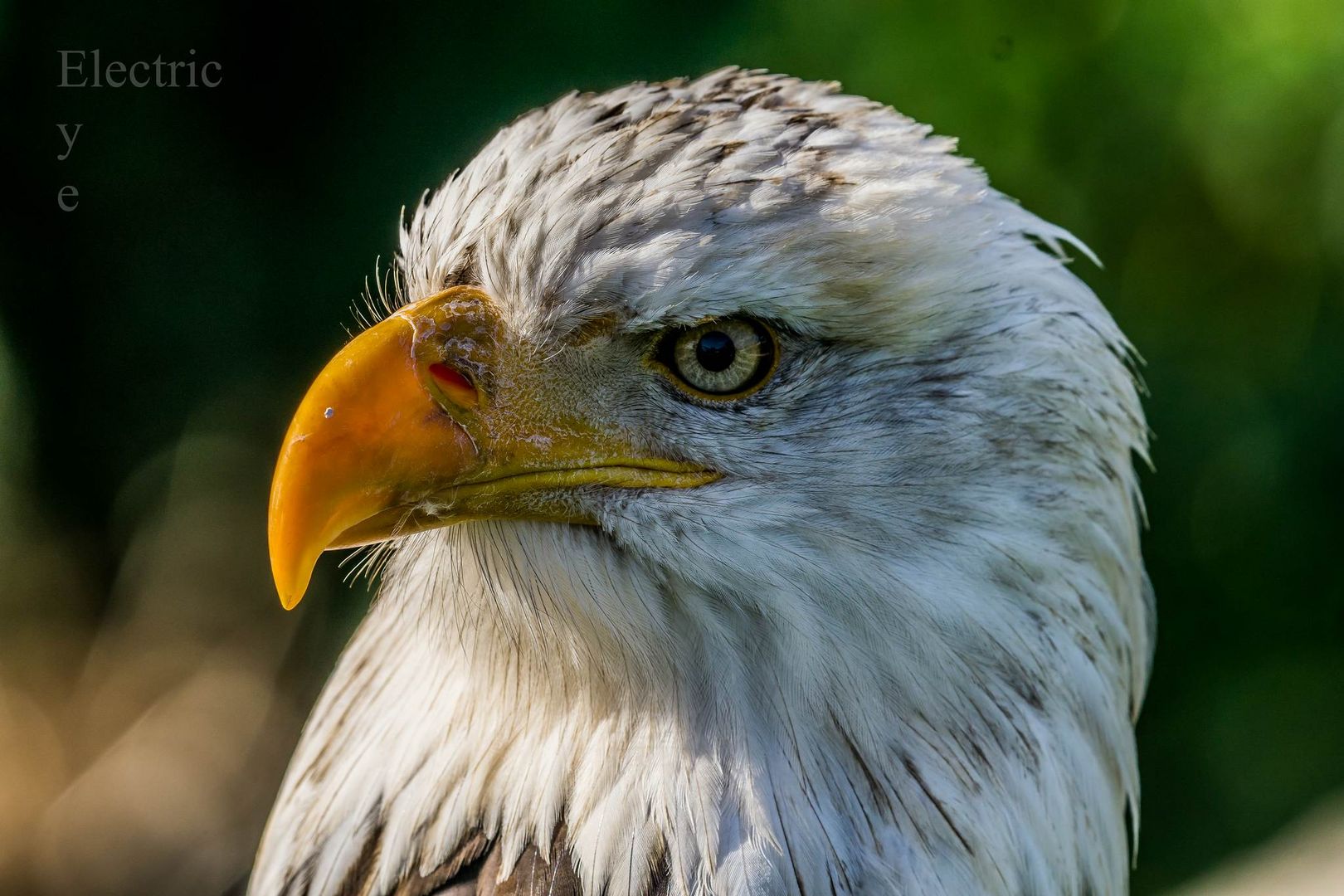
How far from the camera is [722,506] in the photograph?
127 cm

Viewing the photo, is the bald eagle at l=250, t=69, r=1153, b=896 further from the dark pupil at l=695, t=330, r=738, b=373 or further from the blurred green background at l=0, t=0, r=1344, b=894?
the blurred green background at l=0, t=0, r=1344, b=894

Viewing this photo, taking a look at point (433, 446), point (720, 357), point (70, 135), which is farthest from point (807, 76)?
point (70, 135)

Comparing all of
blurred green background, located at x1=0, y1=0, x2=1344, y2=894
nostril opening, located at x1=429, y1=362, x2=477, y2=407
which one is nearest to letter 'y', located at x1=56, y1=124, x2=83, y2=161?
blurred green background, located at x1=0, y1=0, x2=1344, y2=894

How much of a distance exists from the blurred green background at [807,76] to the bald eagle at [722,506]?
1219 mm

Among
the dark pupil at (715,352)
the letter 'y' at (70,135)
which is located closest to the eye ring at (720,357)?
the dark pupil at (715,352)

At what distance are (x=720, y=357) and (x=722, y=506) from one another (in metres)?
0.15

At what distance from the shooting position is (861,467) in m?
1.29

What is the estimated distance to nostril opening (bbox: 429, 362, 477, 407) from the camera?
127 centimetres

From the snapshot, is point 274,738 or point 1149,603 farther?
point 274,738

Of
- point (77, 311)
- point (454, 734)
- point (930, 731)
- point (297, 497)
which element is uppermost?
point (297, 497)

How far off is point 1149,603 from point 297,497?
3.55 feet

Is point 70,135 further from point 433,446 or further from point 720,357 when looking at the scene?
point 720,357

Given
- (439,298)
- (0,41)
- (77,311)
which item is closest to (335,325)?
(77,311)

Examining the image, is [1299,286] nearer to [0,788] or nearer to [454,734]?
[454,734]
